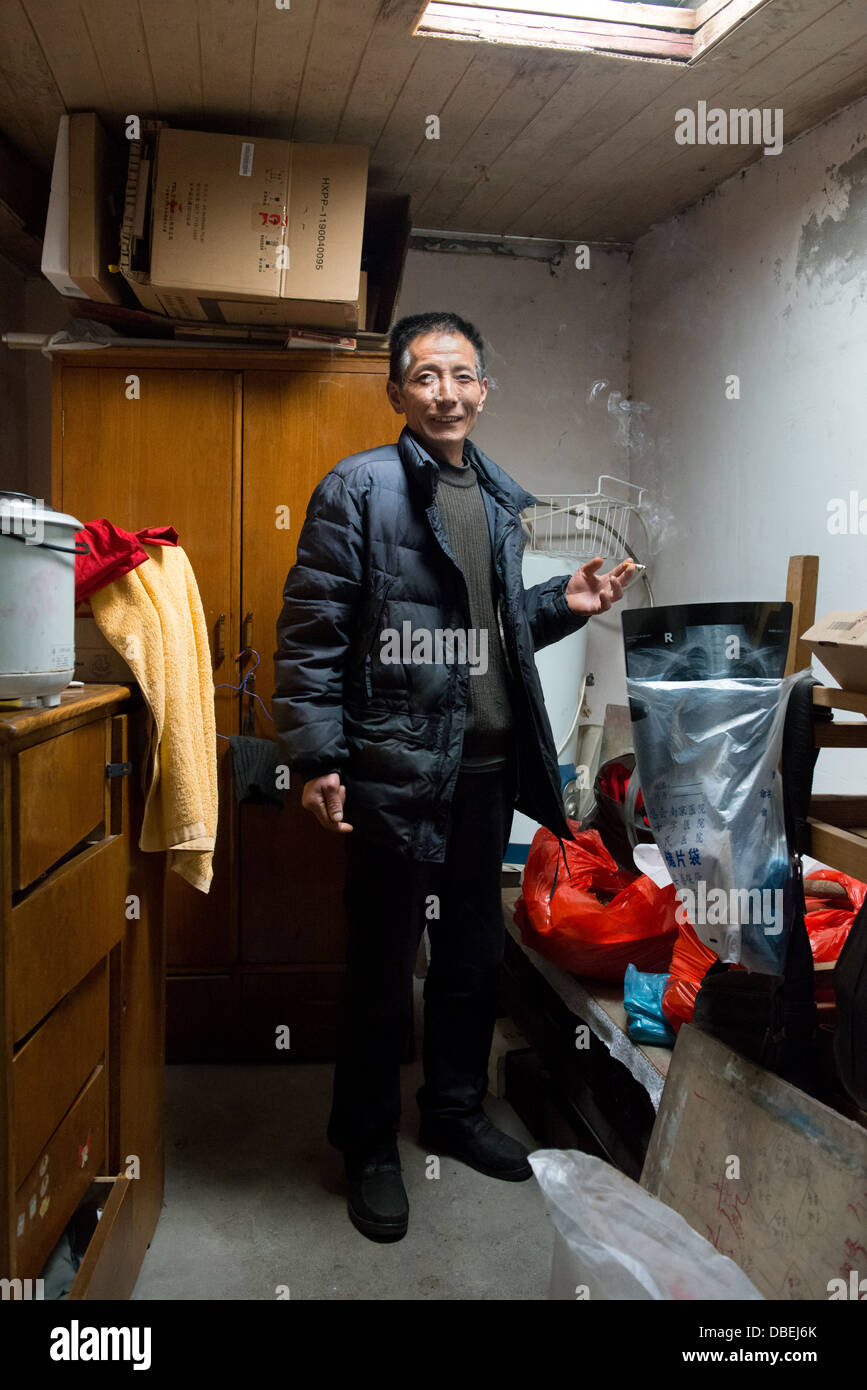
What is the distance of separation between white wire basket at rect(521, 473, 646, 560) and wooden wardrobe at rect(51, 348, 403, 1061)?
39.4 inches

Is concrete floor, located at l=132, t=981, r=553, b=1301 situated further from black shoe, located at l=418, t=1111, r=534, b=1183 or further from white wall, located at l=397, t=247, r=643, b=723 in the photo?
white wall, located at l=397, t=247, r=643, b=723

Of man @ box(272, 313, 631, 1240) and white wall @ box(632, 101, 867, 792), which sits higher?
white wall @ box(632, 101, 867, 792)

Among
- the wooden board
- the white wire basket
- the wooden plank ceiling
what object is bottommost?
the wooden board

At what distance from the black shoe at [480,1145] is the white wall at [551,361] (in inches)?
66.9

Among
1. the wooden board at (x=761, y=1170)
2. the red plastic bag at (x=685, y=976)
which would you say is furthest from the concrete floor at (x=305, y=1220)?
the red plastic bag at (x=685, y=976)

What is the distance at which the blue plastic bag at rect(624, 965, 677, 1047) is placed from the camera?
5.79 feet

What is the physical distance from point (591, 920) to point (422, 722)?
0.66 m

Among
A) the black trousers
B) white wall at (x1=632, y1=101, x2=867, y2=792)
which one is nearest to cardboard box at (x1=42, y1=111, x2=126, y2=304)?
the black trousers

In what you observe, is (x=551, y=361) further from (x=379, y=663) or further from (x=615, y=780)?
(x=379, y=663)

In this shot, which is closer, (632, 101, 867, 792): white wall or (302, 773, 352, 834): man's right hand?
(302, 773, 352, 834): man's right hand

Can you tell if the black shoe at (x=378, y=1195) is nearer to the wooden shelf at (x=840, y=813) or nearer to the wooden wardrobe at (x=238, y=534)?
the wooden wardrobe at (x=238, y=534)

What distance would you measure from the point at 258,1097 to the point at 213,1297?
26.8 inches

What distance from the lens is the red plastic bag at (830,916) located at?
5.43 ft
